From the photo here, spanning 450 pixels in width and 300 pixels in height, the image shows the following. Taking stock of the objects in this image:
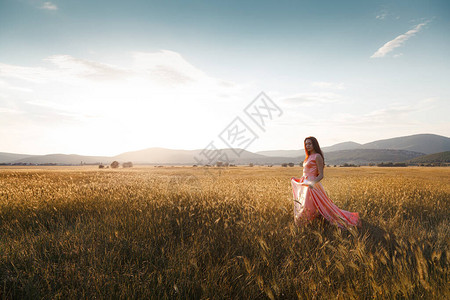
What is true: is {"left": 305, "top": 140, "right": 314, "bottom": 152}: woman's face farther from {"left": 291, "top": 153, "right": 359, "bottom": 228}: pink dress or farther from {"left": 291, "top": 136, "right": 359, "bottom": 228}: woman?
{"left": 291, "top": 153, "right": 359, "bottom": 228}: pink dress

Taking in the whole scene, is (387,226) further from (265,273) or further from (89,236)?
(89,236)

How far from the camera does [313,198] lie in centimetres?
520

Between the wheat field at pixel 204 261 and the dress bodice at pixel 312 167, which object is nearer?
the wheat field at pixel 204 261

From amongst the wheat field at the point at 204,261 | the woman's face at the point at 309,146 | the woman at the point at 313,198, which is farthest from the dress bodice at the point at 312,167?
the wheat field at the point at 204,261

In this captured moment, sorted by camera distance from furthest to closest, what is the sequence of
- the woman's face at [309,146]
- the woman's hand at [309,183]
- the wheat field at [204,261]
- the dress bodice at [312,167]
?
the woman's face at [309,146] → the dress bodice at [312,167] → the woman's hand at [309,183] → the wheat field at [204,261]

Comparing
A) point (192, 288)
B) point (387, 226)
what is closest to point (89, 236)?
point (192, 288)

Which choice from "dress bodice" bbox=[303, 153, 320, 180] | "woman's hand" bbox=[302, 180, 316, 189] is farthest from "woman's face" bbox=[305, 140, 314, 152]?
"woman's hand" bbox=[302, 180, 316, 189]

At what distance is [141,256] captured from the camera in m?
3.10

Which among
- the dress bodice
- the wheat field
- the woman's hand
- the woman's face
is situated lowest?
the wheat field

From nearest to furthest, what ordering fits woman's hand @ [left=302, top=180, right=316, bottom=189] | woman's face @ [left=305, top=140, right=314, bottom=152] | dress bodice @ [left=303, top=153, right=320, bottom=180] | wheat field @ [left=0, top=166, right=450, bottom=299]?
wheat field @ [left=0, top=166, right=450, bottom=299] < woman's hand @ [left=302, top=180, right=316, bottom=189] < dress bodice @ [left=303, top=153, right=320, bottom=180] < woman's face @ [left=305, top=140, right=314, bottom=152]

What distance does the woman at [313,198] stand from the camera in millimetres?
4973

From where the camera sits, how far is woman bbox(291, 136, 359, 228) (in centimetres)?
497

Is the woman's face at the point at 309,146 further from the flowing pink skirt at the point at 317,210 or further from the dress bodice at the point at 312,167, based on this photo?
the flowing pink skirt at the point at 317,210

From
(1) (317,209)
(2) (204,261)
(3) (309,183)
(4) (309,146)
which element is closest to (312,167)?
(3) (309,183)
